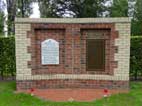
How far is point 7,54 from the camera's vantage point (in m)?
13.3

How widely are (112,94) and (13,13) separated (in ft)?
41.9

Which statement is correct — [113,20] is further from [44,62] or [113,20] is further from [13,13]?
[13,13]

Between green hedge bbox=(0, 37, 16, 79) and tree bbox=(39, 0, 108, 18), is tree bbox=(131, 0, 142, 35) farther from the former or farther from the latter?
green hedge bbox=(0, 37, 16, 79)

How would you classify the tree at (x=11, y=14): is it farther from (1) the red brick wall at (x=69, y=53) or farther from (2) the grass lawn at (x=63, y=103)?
(2) the grass lawn at (x=63, y=103)

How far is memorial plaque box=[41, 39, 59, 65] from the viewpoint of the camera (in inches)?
424

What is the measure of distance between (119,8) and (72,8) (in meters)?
10.7

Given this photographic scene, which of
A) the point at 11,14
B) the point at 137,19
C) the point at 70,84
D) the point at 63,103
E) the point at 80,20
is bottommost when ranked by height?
the point at 63,103

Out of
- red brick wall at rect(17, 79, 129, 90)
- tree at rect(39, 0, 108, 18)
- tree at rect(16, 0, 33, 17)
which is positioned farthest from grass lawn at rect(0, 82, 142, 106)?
tree at rect(39, 0, 108, 18)

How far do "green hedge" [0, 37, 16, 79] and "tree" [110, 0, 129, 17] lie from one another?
77.9 feet

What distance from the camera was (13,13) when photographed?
2114 centimetres

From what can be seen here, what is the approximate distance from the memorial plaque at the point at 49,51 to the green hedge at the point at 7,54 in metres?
2.80

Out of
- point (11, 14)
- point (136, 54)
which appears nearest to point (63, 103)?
point (136, 54)

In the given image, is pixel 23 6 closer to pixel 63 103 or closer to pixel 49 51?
pixel 49 51

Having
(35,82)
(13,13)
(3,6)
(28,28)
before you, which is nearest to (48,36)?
(28,28)
